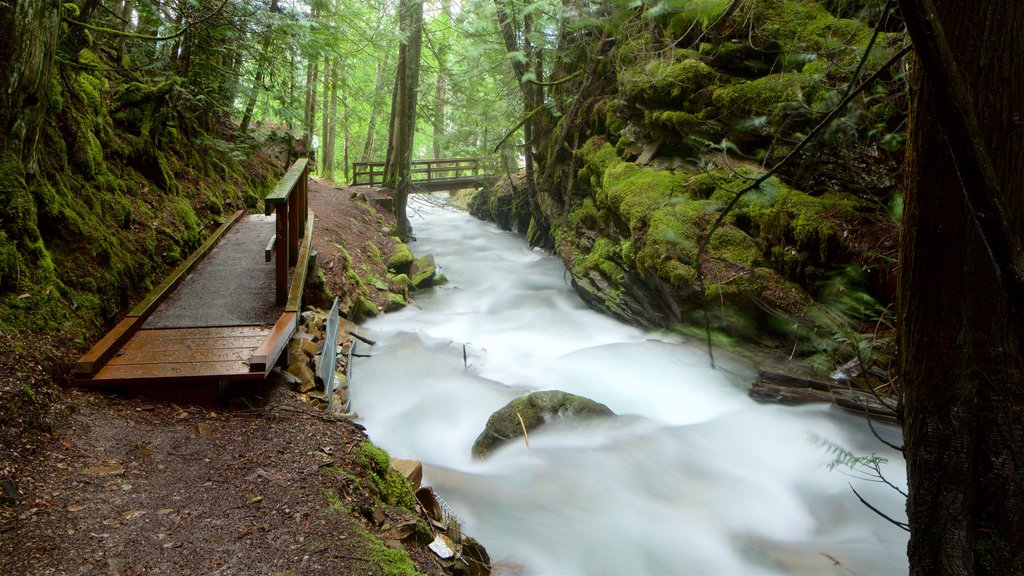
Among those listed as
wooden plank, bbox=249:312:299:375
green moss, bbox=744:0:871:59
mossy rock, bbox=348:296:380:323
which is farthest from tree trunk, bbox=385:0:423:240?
wooden plank, bbox=249:312:299:375

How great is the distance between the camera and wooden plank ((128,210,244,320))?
4855 millimetres

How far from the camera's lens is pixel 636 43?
9.84m

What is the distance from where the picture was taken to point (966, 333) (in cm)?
195

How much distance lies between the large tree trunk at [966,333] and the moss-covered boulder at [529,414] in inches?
155

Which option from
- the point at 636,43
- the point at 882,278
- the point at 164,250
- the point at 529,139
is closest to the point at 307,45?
the point at 164,250

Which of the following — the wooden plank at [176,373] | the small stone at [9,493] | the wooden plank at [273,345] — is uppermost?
the wooden plank at [273,345]

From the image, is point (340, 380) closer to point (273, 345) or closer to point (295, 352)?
point (295, 352)

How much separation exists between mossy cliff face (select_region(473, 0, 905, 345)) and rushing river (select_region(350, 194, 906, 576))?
1037 mm

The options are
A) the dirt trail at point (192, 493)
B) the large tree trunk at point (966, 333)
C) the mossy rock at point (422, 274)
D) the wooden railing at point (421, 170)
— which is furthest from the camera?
the wooden railing at point (421, 170)

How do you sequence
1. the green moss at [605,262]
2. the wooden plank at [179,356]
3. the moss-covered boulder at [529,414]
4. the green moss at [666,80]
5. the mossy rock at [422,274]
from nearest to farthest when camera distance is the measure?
the wooden plank at [179,356]
the moss-covered boulder at [529,414]
the green moss at [666,80]
the green moss at [605,262]
the mossy rock at [422,274]

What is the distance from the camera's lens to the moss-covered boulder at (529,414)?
226 inches

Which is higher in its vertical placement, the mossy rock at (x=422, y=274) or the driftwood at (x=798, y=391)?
the driftwood at (x=798, y=391)

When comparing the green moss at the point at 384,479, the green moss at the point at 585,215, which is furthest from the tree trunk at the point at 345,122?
the green moss at the point at 384,479

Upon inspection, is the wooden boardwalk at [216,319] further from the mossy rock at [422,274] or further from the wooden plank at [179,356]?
the mossy rock at [422,274]
